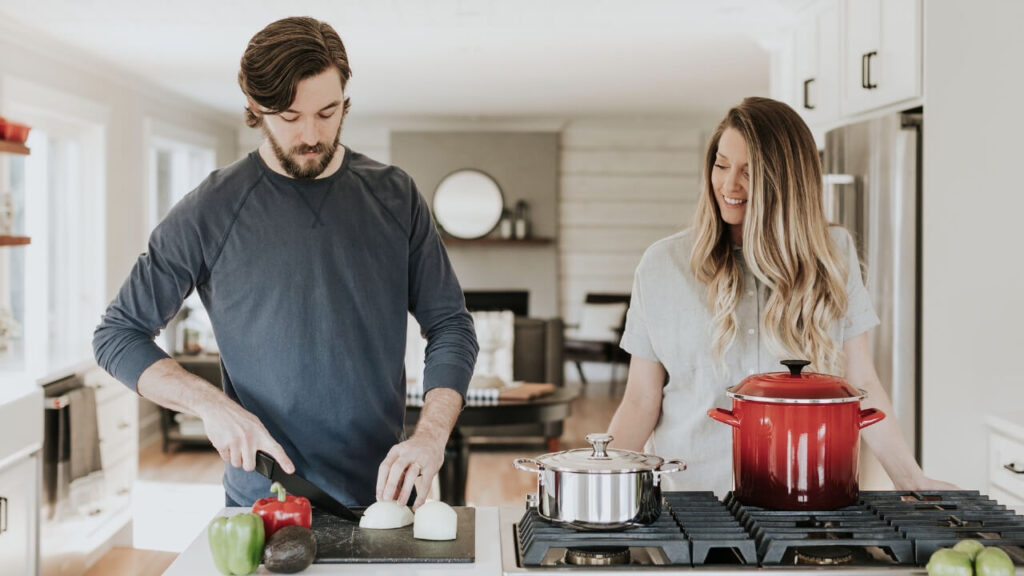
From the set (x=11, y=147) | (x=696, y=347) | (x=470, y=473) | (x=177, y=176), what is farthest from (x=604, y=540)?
(x=177, y=176)

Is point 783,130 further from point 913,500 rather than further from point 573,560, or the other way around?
point 573,560

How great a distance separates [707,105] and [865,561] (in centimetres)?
783

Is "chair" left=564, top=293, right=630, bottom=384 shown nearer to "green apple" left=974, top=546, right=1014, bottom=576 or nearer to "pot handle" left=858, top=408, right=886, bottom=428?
"pot handle" left=858, top=408, right=886, bottom=428

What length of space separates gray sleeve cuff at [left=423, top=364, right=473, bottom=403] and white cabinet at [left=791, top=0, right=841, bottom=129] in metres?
2.56

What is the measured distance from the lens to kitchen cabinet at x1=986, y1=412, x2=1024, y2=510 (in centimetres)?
268

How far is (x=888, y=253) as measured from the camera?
123 inches

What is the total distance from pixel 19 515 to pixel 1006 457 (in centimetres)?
299

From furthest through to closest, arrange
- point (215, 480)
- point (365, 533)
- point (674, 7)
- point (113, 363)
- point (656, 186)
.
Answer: point (656, 186), point (215, 480), point (674, 7), point (113, 363), point (365, 533)

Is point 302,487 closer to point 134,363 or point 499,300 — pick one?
point 134,363

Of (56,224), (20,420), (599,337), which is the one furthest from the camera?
(599,337)

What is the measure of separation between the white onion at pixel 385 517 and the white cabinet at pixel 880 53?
228cm

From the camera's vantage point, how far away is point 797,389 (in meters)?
1.38

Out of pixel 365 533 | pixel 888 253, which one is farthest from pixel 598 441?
pixel 888 253

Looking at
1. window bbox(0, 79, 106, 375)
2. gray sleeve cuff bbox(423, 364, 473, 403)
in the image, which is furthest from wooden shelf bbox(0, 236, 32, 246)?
gray sleeve cuff bbox(423, 364, 473, 403)
